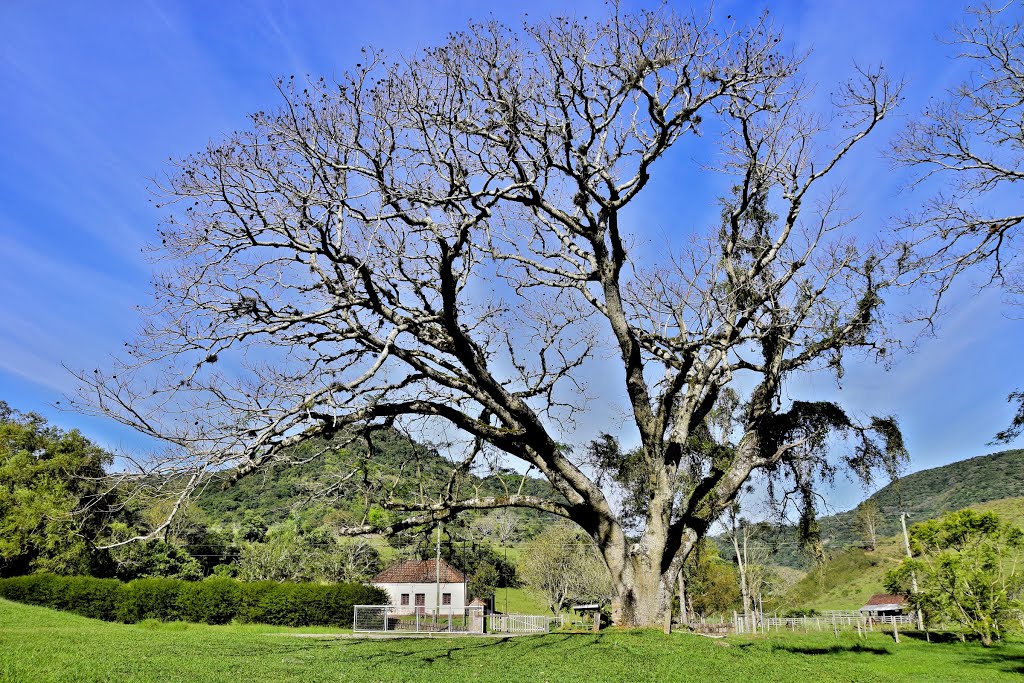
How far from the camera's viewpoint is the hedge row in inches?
1019

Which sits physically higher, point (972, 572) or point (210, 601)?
point (972, 572)

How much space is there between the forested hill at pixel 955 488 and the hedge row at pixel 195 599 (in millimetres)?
42226

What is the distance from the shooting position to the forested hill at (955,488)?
196 ft

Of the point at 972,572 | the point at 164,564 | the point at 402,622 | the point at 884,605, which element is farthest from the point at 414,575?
the point at 972,572

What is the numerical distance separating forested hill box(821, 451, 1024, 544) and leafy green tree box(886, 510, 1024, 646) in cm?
3309

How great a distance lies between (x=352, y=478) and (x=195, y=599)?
949 inches

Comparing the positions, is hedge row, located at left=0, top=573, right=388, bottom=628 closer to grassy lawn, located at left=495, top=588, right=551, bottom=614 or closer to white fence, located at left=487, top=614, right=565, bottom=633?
white fence, located at left=487, top=614, right=565, bottom=633

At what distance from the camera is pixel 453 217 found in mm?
10258

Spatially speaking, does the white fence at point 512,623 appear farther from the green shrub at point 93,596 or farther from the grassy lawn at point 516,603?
the grassy lawn at point 516,603

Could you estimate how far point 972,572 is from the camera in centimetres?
2189

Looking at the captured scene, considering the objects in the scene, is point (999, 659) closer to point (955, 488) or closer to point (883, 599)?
point (883, 599)

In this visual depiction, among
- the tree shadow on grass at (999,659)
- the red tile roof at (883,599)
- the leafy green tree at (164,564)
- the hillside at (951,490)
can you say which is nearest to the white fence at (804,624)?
the tree shadow on grass at (999,659)

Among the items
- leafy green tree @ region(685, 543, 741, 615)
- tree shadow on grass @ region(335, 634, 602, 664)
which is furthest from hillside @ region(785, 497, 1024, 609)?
tree shadow on grass @ region(335, 634, 602, 664)

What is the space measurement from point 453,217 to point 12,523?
29.6 metres
